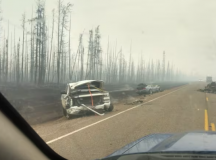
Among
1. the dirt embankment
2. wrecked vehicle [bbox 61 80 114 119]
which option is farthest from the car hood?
wrecked vehicle [bbox 61 80 114 119]

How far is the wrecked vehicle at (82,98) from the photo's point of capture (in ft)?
36.4

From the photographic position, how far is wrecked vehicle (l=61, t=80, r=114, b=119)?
11.1 m

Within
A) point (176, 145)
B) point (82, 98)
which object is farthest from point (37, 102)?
point (176, 145)

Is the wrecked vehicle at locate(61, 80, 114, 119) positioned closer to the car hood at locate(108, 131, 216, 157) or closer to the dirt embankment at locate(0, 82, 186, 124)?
the dirt embankment at locate(0, 82, 186, 124)

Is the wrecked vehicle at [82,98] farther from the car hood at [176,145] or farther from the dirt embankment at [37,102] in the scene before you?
the car hood at [176,145]

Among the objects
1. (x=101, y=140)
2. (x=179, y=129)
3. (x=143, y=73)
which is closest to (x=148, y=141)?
(x=101, y=140)

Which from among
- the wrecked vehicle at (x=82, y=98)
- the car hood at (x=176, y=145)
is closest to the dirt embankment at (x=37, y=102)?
the wrecked vehicle at (x=82, y=98)

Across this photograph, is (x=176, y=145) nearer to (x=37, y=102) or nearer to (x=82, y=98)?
(x=82, y=98)

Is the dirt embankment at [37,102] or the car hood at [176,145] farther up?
the car hood at [176,145]

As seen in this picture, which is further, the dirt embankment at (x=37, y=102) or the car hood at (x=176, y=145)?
the dirt embankment at (x=37, y=102)

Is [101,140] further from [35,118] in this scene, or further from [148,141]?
[35,118]

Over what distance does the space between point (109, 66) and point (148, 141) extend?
2003 centimetres

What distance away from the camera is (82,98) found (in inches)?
450

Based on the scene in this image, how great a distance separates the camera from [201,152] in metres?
3.41
